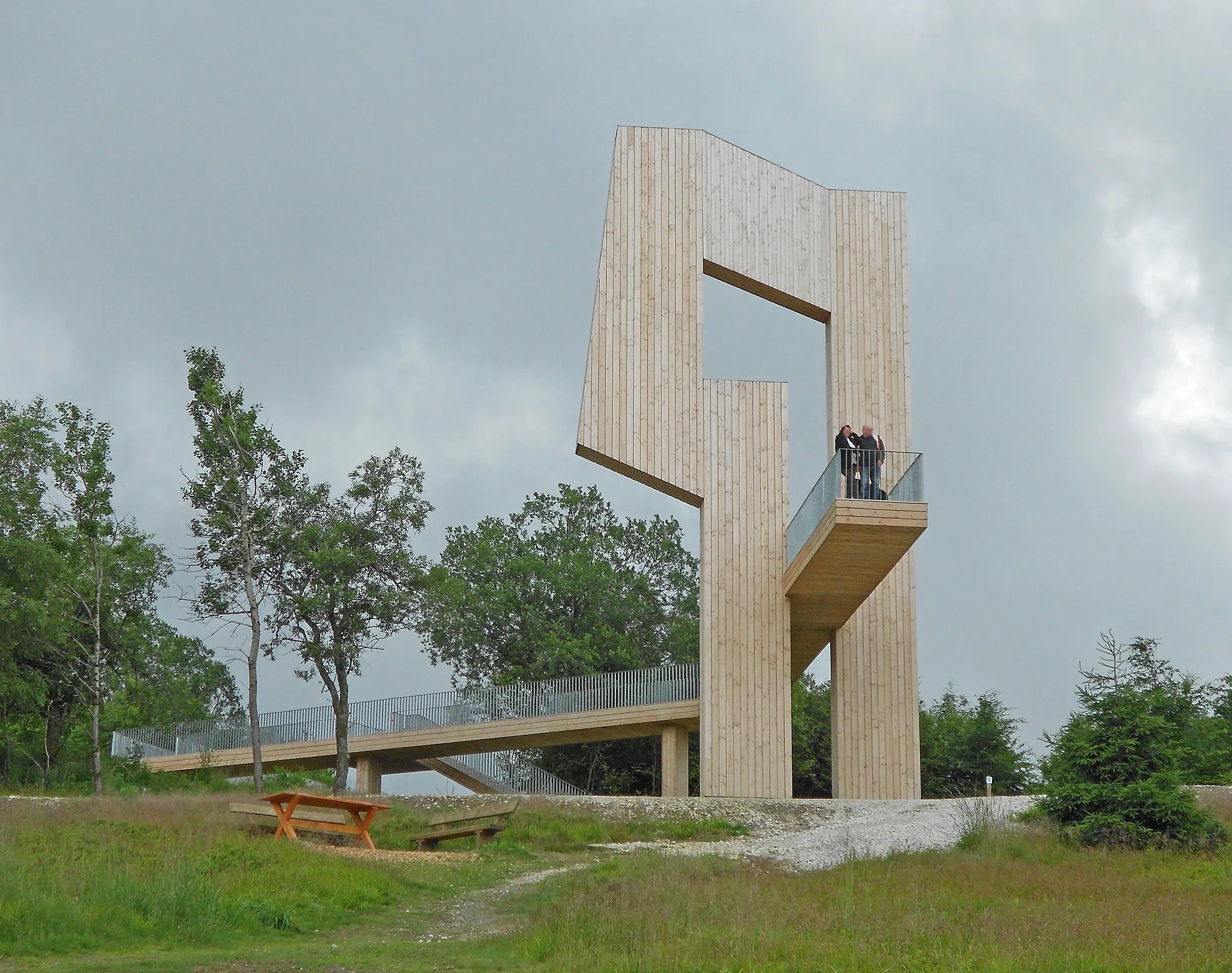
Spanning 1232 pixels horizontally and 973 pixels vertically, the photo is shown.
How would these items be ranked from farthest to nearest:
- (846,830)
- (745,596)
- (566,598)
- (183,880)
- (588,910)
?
1. (566,598)
2. (745,596)
3. (846,830)
4. (183,880)
5. (588,910)

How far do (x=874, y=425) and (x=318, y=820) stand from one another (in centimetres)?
1311

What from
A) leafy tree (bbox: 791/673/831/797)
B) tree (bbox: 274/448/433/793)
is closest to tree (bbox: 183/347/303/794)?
tree (bbox: 274/448/433/793)

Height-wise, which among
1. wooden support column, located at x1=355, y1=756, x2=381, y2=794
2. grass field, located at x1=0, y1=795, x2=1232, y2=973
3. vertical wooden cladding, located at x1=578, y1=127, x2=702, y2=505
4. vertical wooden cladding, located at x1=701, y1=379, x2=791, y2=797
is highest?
vertical wooden cladding, located at x1=578, y1=127, x2=702, y2=505

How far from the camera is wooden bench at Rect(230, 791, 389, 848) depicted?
13680 mm

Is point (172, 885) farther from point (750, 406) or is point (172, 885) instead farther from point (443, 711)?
point (443, 711)

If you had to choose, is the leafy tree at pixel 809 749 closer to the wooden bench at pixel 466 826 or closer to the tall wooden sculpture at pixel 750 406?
the tall wooden sculpture at pixel 750 406

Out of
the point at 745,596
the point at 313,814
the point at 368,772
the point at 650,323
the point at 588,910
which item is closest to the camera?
the point at 588,910

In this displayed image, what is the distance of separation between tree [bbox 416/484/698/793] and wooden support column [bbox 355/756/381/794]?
4.94 m

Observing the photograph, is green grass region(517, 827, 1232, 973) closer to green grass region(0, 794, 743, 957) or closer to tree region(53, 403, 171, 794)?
green grass region(0, 794, 743, 957)

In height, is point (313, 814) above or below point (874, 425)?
below

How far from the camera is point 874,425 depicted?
76.9 feet

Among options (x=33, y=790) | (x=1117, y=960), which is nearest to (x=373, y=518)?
(x=33, y=790)

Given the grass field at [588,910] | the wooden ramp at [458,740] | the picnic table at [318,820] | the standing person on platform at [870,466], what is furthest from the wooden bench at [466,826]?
the wooden ramp at [458,740]

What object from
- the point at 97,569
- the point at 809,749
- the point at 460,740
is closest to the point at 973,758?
the point at 809,749
